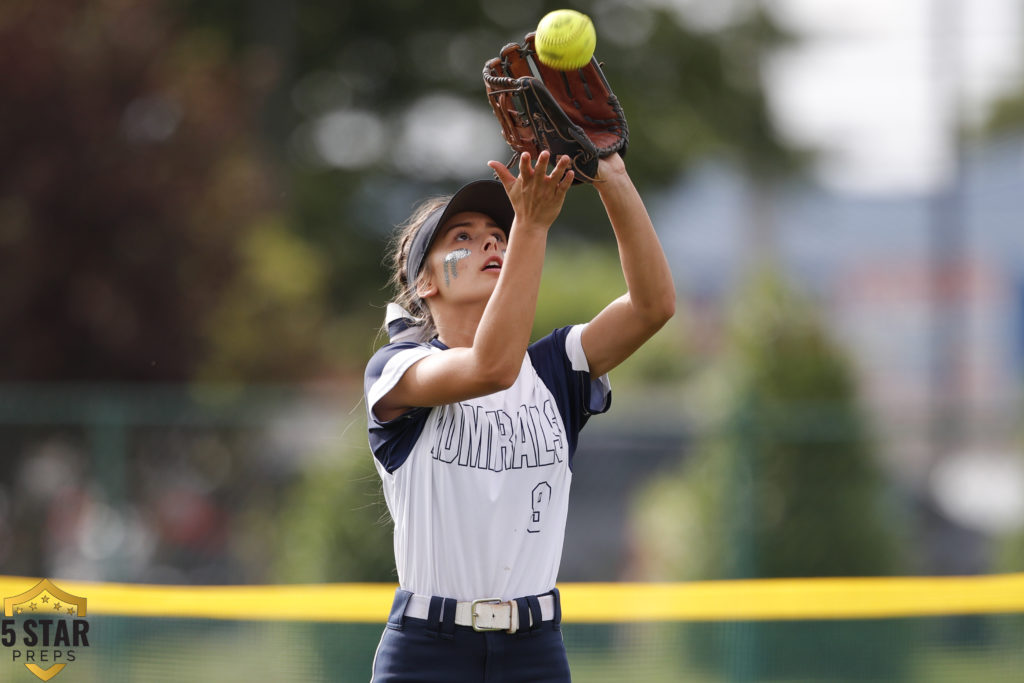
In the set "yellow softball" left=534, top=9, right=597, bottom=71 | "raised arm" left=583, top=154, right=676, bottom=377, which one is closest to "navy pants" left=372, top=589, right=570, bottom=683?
"raised arm" left=583, top=154, right=676, bottom=377

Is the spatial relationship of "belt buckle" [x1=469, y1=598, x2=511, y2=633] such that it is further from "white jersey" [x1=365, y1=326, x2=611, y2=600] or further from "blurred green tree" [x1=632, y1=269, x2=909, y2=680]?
"blurred green tree" [x1=632, y1=269, x2=909, y2=680]

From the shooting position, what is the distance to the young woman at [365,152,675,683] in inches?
99.3

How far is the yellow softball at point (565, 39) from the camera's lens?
2512 mm

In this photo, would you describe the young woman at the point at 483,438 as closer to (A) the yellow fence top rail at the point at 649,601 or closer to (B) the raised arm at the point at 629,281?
(B) the raised arm at the point at 629,281

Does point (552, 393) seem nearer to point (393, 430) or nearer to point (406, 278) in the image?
point (393, 430)

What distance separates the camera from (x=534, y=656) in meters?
2.57

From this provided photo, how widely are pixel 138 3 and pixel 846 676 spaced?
28.9 ft

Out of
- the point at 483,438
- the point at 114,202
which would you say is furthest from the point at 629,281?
the point at 114,202

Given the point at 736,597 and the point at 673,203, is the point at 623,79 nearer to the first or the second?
the point at 673,203

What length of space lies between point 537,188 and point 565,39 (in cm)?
41

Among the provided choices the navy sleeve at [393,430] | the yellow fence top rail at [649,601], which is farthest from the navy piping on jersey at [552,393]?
the yellow fence top rail at [649,601]

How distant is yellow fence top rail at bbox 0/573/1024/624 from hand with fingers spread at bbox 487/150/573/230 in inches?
91.9

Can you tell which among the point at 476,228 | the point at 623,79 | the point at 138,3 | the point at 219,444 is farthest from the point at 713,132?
the point at 476,228

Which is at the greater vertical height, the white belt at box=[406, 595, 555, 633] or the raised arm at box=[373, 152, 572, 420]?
the raised arm at box=[373, 152, 572, 420]
